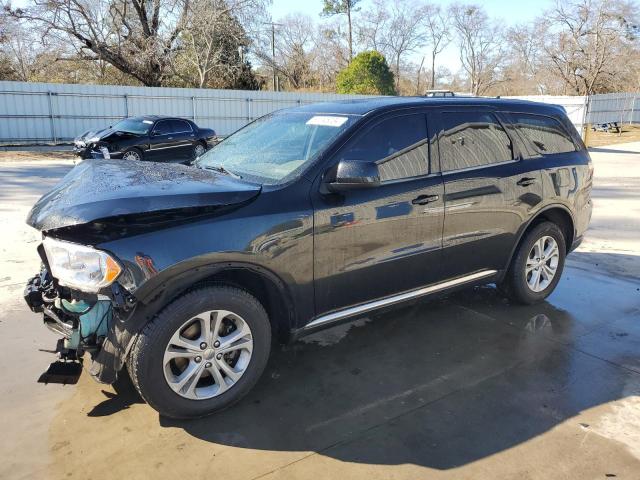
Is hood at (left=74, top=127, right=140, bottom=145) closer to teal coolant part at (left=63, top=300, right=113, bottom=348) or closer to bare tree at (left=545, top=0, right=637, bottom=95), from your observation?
teal coolant part at (left=63, top=300, right=113, bottom=348)

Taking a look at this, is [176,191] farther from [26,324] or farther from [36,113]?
[36,113]

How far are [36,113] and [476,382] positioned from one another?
75.3 ft

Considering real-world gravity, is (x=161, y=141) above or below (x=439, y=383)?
above

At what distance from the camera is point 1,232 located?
23.6 ft

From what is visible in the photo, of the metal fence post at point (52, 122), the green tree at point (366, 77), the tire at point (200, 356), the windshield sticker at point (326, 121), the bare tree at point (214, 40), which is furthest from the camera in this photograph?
the green tree at point (366, 77)

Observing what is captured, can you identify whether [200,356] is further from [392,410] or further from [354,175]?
[354,175]

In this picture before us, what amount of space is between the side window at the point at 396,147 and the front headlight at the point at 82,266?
1609mm

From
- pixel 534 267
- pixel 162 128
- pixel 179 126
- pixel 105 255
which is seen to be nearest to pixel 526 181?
pixel 534 267

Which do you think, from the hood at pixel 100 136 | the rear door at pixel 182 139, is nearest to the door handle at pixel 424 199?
the hood at pixel 100 136

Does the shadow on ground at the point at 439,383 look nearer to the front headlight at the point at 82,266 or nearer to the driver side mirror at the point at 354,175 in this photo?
the front headlight at the point at 82,266

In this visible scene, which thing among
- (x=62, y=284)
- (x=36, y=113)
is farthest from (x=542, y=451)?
(x=36, y=113)

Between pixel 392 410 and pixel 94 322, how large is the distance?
180 centimetres

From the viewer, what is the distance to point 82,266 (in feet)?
9.09

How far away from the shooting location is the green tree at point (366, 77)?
32.0 meters
